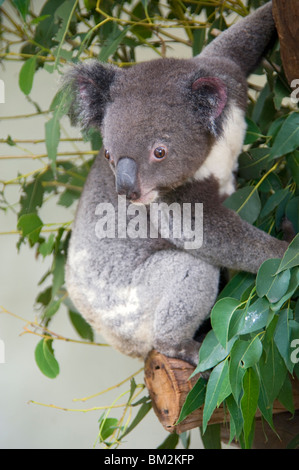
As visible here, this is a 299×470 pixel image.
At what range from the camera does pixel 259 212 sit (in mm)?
1809

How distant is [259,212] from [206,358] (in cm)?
51

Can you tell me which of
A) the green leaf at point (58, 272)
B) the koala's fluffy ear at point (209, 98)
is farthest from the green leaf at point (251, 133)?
the green leaf at point (58, 272)

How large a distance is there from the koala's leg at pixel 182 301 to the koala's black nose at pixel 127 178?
35 cm

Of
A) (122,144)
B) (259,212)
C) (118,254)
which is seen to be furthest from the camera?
(118,254)

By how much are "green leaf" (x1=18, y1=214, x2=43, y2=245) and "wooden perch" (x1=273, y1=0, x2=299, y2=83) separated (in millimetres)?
951

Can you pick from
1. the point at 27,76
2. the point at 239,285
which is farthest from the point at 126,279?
the point at 27,76

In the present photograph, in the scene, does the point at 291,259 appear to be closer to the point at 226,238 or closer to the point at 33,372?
the point at 226,238

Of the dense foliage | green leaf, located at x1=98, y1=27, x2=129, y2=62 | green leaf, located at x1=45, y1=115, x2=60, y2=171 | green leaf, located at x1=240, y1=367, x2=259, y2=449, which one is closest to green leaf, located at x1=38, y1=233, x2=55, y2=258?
the dense foliage

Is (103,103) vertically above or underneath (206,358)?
above

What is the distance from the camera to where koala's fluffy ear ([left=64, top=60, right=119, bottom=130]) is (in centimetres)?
170

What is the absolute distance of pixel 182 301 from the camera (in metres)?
1.75

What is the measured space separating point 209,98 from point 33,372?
2058mm
